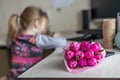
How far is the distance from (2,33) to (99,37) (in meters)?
1.40

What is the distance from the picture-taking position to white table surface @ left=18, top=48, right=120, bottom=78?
1265mm

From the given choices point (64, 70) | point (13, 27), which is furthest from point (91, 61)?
point (13, 27)

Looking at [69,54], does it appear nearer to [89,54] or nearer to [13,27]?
[89,54]

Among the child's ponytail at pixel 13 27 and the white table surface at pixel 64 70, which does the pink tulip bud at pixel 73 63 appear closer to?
the white table surface at pixel 64 70

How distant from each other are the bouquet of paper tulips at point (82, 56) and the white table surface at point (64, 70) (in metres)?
0.03

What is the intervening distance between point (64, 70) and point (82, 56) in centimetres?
11

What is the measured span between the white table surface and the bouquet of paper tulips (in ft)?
0.10

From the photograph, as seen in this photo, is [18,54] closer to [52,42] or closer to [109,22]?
[52,42]

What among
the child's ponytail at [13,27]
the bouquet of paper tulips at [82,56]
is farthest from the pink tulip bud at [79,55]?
the child's ponytail at [13,27]

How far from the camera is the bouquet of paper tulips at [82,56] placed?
1.34m

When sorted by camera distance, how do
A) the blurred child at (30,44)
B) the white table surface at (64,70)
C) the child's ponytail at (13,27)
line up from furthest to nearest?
the child's ponytail at (13,27) < the blurred child at (30,44) < the white table surface at (64,70)

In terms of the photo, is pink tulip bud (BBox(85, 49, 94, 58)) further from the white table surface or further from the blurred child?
the blurred child

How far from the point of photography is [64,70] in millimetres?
1358

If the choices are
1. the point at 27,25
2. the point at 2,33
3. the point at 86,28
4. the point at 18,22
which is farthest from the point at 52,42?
the point at 2,33
